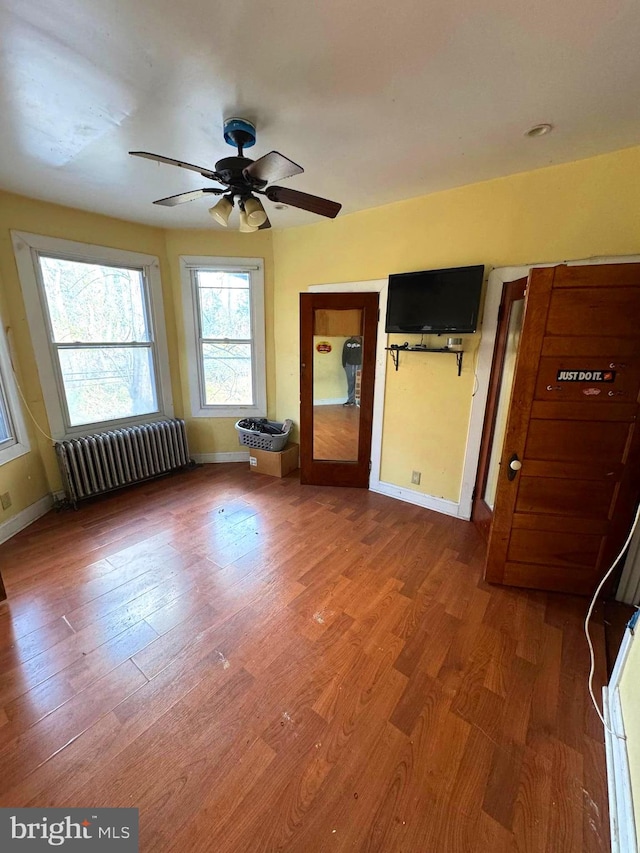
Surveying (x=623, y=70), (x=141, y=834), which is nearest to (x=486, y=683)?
(x=141, y=834)

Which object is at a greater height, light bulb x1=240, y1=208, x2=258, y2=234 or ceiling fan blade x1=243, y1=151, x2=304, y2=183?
ceiling fan blade x1=243, y1=151, x2=304, y2=183

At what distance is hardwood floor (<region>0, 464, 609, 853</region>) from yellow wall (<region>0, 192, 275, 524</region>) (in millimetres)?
753

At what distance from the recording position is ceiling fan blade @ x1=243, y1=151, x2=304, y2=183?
154 cm

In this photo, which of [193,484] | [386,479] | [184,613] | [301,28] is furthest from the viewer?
[193,484]

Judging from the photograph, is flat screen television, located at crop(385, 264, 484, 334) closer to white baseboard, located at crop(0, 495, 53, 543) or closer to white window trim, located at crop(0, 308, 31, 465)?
white window trim, located at crop(0, 308, 31, 465)

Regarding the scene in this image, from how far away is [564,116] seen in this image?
5.48 feet

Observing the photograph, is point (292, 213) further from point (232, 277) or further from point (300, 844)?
point (300, 844)

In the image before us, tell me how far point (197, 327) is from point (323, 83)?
2771 millimetres

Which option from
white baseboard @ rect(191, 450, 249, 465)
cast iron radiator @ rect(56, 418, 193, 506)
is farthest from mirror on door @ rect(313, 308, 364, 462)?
cast iron radiator @ rect(56, 418, 193, 506)

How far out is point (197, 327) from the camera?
12.5ft

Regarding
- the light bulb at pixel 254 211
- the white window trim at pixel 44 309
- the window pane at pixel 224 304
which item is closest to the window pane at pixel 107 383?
the white window trim at pixel 44 309

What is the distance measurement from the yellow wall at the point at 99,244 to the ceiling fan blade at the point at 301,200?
200cm

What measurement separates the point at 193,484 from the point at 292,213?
295 cm

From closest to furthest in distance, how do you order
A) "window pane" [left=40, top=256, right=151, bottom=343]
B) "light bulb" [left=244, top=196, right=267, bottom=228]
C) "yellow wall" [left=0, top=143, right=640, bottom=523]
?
"light bulb" [left=244, top=196, right=267, bottom=228]
"yellow wall" [left=0, top=143, right=640, bottom=523]
"window pane" [left=40, top=256, right=151, bottom=343]
